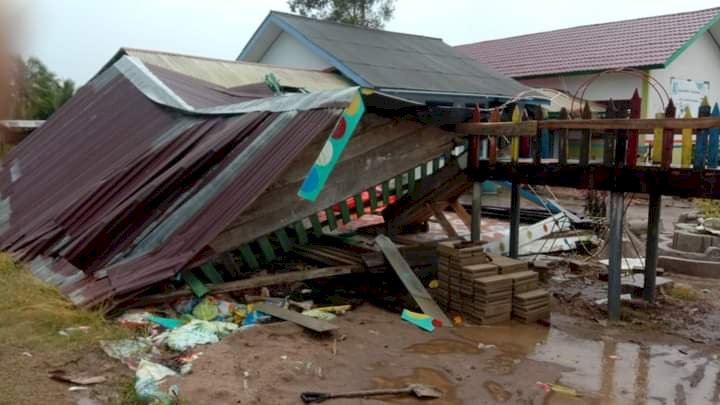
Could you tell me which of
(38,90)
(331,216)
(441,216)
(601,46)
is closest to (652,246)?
(441,216)

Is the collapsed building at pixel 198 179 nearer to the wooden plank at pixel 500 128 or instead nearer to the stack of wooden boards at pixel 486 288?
the wooden plank at pixel 500 128

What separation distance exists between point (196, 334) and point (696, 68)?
21596mm

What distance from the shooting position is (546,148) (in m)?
7.47

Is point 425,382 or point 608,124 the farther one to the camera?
point 608,124

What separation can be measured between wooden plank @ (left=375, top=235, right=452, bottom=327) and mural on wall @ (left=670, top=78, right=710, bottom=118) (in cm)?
1607

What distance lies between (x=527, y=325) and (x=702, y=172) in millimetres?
2339

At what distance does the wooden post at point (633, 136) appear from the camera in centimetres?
612

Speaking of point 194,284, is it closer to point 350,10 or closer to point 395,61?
point 395,61

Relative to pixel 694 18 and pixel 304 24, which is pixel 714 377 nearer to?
pixel 304 24

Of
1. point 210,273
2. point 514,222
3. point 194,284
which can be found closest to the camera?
point 194,284

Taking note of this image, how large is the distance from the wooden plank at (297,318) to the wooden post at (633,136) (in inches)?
→ 144

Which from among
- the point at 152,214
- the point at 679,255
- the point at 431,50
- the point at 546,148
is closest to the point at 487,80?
the point at 431,50

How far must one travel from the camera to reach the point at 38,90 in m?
1.51

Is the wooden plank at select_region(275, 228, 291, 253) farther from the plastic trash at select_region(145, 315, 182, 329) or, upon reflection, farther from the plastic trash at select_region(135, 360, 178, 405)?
the plastic trash at select_region(135, 360, 178, 405)
